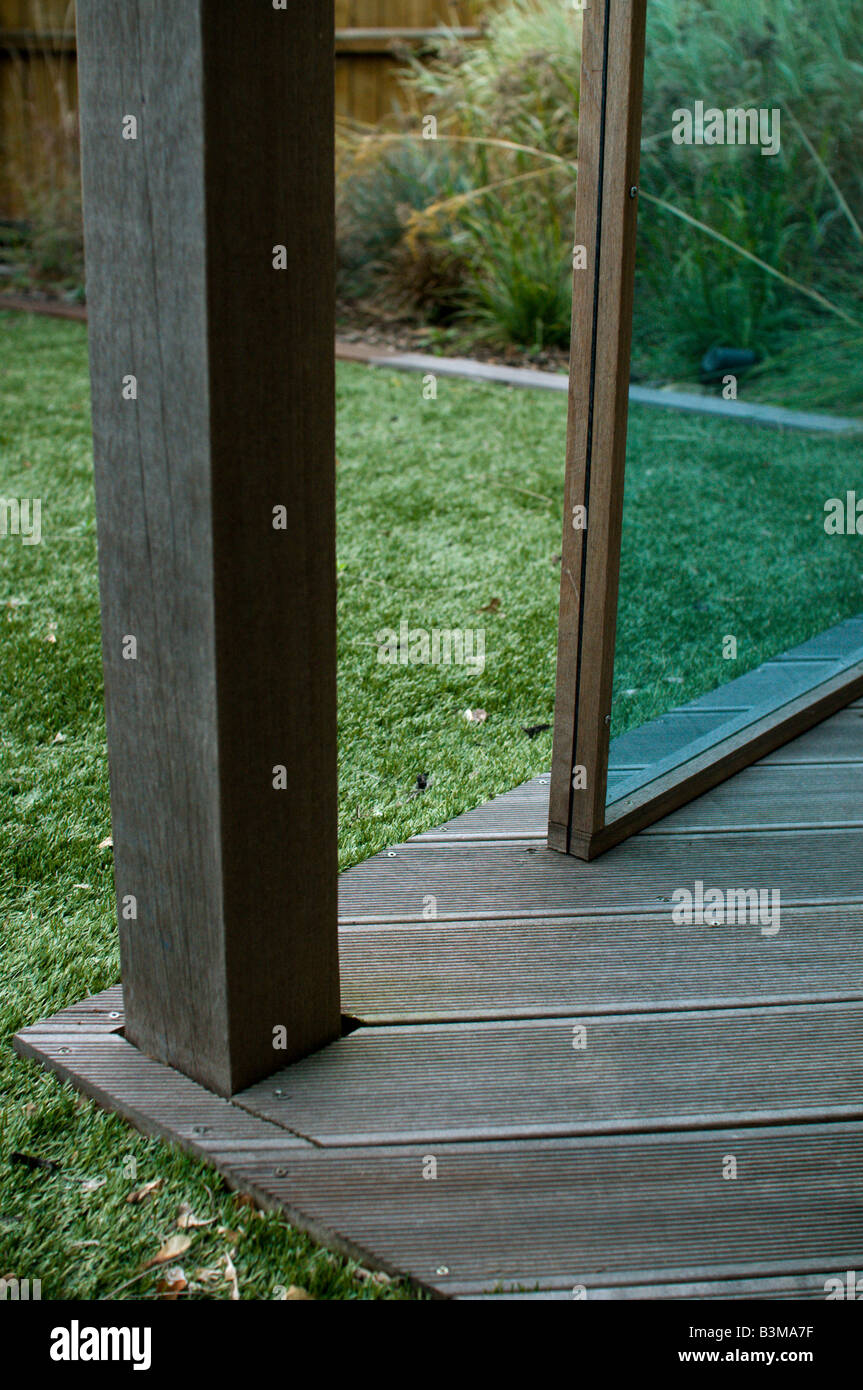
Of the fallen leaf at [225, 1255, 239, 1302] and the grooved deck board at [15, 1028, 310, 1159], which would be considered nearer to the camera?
the fallen leaf at [225, 1255, 239, 1302]

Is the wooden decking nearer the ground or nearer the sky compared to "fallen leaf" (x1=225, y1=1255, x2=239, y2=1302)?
nearer the sky

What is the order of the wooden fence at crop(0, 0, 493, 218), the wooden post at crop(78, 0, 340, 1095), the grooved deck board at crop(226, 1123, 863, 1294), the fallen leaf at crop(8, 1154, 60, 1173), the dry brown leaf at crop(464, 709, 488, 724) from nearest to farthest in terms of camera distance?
the wooden post at crop(78, 0, 340, 1095) → the grooved deck board at crop(226, 1123, 863, 1294) → the fallen leaf at crop(8, 1154, 60, 1173) → the dry brown leaf at crop(464, 709, 488, 724) → the wooden fence at crop(0, 0, 493, 218)

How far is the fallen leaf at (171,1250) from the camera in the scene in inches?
63.0

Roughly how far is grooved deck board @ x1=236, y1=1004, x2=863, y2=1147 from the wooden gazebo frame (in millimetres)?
96

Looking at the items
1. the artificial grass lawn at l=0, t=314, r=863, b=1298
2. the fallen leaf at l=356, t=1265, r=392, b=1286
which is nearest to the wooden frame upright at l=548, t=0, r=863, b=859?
the artificial grass lawn at l=0, t=314, r=863, b=1298

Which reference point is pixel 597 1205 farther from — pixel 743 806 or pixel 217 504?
pixel 743 806

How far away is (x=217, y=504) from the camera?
158 centimetres

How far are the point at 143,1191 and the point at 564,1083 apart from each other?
0.64m

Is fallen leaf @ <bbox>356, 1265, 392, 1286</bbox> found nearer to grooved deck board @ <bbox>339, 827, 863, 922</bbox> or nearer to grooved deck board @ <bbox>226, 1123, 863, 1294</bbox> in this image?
grooved deck board @ <bbox>226, 1123, 863, 1294</bbox>

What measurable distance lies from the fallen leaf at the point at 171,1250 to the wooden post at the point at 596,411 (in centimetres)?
122

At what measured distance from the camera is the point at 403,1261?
1.60 metres

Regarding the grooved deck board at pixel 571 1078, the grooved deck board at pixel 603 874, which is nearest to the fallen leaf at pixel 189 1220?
the grooved deck board at pixel 571 1078

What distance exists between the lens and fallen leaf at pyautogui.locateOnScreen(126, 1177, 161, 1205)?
5.57 ft
